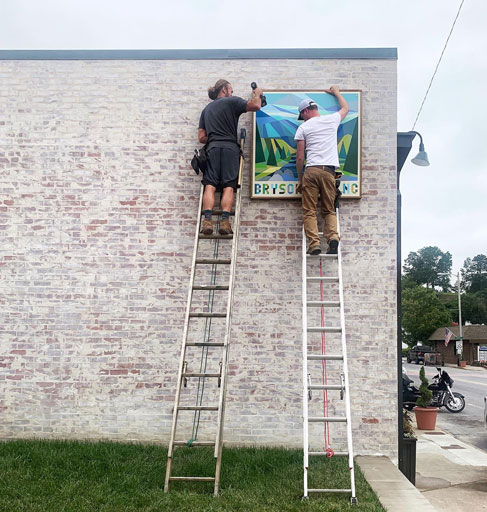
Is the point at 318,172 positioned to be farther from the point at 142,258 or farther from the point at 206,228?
the point at 142,258

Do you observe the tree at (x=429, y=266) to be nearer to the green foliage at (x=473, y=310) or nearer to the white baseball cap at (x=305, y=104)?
the green foliage at (x=473, y=310)

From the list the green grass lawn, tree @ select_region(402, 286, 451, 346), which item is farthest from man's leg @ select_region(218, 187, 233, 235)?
tree @ select_region(402, 286, 451, 346)

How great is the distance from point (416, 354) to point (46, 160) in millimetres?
54666

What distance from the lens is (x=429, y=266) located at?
116625 mm

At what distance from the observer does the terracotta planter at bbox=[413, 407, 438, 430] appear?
43.3ft

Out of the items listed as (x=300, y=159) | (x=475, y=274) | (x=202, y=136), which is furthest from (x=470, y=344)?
(x=202, y=136)

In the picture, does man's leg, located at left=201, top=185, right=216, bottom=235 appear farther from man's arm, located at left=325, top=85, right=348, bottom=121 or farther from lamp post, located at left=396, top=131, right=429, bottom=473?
lamp post, located at left=396, top=131, right=429, bottom=473

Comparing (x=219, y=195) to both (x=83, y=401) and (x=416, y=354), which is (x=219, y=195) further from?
(x=416, y=354)

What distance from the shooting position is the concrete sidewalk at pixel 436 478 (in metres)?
5.25

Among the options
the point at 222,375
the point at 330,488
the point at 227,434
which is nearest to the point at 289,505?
the point at 330,488

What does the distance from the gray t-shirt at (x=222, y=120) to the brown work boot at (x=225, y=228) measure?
3.04 ft

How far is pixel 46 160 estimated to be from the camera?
24.9ft

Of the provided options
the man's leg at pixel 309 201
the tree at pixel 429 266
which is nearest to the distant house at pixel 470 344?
the tree at pixel 429 266

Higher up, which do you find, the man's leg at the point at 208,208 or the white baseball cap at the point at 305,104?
the white baseball cap at the point at 305,104
